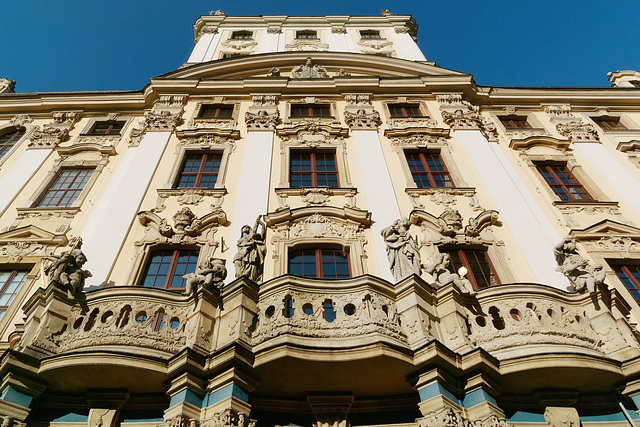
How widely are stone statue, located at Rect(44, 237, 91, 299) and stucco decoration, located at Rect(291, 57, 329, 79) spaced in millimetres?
12553

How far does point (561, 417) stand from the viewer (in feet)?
27.2

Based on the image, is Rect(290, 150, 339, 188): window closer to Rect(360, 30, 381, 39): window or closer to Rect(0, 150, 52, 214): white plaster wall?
Rect(0, 150, 52, 214): white plaster wall

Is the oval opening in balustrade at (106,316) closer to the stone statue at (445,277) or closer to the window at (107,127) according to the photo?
the stone statue at (445,277)

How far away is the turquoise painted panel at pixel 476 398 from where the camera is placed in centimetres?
773

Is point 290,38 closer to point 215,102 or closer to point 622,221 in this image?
point 215,102

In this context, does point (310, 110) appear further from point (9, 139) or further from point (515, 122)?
point (9, 139)

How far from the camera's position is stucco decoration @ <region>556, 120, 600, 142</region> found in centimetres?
1675

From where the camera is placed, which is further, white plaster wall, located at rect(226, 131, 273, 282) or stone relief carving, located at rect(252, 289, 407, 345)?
white plaster wall, located at rect(226, 131, 273, 282)

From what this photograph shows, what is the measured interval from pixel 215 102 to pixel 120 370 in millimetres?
12466

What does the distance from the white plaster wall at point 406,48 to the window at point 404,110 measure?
5647 mm

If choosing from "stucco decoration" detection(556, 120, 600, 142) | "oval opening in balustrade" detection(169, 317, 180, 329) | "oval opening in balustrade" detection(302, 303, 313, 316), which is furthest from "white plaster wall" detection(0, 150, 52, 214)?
"stucco decoration" detection(556, 120, 600, 142)

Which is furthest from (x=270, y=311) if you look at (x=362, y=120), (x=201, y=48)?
(x=201, y=48)

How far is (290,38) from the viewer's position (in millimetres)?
25234

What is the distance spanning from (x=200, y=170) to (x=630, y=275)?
1230cm
